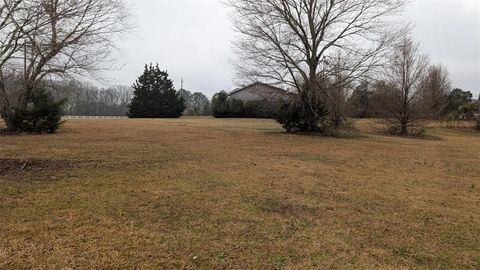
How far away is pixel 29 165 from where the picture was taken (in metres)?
7.55

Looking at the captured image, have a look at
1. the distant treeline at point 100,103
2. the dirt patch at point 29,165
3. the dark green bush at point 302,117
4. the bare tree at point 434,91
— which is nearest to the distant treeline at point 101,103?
the distant treeline at point 100,103

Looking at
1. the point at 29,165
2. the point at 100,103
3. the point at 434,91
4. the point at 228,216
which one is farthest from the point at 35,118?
the point at 100,103

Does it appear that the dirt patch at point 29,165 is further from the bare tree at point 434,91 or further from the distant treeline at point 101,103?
the distant treeline at point 101,103

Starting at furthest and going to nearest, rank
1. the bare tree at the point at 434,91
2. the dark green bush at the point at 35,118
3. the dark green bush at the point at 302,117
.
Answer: the bare tree at the point at 434,91 < the dark green bush at the point at 302,117 < the dark green bush at the point at 35,118

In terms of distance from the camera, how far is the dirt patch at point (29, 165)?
698cm

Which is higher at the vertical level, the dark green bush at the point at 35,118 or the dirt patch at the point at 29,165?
the dark green bush at the point at 35,118

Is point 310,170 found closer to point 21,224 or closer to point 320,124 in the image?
point 21,224

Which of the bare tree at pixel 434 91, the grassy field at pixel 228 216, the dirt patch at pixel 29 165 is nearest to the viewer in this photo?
the grassy field at pixel 228 216

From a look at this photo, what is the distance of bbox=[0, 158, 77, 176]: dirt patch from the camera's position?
6984 millimetres

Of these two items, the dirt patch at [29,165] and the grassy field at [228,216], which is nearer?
the grassy field at [228,216]

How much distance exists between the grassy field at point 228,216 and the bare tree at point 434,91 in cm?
2358

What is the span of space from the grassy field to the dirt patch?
0.02 metres

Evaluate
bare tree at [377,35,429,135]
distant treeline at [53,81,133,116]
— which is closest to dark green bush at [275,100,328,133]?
bare tree at [377,35,429,135]

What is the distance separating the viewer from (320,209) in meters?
5.16
